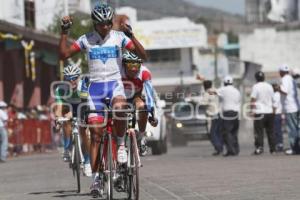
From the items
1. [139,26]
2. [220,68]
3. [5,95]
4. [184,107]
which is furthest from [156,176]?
[220,68]

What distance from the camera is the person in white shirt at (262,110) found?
72.7 feet

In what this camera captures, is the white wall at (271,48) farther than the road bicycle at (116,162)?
Yes

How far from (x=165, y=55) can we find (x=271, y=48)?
12354 mm

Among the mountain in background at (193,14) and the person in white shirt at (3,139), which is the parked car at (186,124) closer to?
the person in white shirt at (3,139)

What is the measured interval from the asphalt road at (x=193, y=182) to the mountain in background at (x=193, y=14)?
54.6 meters

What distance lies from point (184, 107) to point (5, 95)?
747 cm

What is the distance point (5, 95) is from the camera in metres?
39.6

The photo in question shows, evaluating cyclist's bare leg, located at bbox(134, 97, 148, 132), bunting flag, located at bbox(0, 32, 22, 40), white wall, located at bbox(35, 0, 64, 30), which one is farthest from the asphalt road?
white wall, located at bbox(35, 0, 64, 30)

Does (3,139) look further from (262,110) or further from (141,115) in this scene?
(141,115)

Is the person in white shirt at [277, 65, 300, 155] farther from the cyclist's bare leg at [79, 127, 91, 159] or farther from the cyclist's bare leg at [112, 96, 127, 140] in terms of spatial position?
the cyclist's bare leg at [112, 96, 127, 140]

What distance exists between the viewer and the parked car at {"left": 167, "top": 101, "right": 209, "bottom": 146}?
36.1 m

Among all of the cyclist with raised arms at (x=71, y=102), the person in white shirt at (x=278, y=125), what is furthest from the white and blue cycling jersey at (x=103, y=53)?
the person in white shirt at (x=278, y=125)

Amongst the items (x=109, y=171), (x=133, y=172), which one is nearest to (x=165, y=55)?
(x=133, y=172)

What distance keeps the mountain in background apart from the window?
A: 3781 mm
